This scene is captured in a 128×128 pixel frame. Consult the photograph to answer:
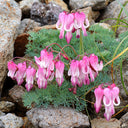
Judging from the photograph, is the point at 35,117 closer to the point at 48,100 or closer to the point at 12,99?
the point at 48,100

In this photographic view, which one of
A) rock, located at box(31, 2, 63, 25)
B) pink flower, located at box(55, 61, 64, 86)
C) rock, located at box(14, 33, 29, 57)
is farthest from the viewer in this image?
rock, located at box(31, 2, 63, 25)

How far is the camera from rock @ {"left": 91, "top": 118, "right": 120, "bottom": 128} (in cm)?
281

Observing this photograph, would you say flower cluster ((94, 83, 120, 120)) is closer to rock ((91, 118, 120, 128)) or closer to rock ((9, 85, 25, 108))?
rock ((91, 118, 120, 128))

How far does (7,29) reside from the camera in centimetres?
374

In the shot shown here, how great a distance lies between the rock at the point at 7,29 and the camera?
3.40 metres

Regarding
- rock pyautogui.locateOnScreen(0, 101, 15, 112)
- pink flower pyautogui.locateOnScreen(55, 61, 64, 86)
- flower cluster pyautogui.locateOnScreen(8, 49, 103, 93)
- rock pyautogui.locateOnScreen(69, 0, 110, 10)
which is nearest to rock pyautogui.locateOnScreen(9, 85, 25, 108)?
→ rock pyautogui.locateOnScreen(0, 101, 15, 112)

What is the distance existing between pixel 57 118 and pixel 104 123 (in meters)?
0.69

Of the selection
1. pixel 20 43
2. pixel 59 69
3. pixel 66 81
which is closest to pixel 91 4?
pixel 20 43

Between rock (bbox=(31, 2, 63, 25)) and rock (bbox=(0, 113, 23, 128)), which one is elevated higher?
rock (bbox=(31, 2, 63, 25))

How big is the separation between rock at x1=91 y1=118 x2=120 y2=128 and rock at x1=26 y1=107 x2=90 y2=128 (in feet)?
0.69

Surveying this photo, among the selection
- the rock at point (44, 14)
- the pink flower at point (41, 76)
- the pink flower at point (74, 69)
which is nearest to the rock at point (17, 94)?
the pink flower at point (41, 76)

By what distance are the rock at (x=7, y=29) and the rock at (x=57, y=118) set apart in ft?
3.23

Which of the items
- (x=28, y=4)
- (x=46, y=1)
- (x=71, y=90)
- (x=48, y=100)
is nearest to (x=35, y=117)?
(x=48, y=100)

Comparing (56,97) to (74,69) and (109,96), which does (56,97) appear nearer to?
(74,69)
